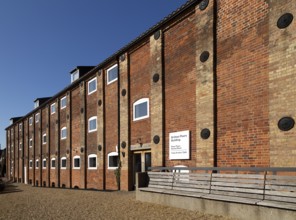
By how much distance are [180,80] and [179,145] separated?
2.79 m

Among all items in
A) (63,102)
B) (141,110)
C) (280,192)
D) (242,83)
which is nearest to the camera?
(280,192)

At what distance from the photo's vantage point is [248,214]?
25.0 feet

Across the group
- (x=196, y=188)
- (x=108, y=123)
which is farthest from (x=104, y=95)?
(x=196, y=188)

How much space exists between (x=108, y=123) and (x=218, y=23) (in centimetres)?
1029

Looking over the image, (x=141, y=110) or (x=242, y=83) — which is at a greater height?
(x=242, y=83)

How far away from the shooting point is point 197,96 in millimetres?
12430

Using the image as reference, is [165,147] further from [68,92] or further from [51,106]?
[51,106]

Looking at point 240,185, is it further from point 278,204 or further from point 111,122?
point 111,122

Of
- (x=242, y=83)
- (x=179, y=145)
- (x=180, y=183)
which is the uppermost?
(x=242, y=83)

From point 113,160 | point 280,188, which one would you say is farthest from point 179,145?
point 113,160

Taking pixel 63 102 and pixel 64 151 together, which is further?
pixel 63 102

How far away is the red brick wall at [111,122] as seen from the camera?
1885 centimetres

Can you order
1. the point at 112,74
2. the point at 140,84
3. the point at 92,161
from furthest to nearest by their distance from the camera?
1. the point at 92,161
2. the point at 112,74
3. the point at 140,84

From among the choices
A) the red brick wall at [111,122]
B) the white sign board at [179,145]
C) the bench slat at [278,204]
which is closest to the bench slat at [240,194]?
the bench slat at [278,204]
